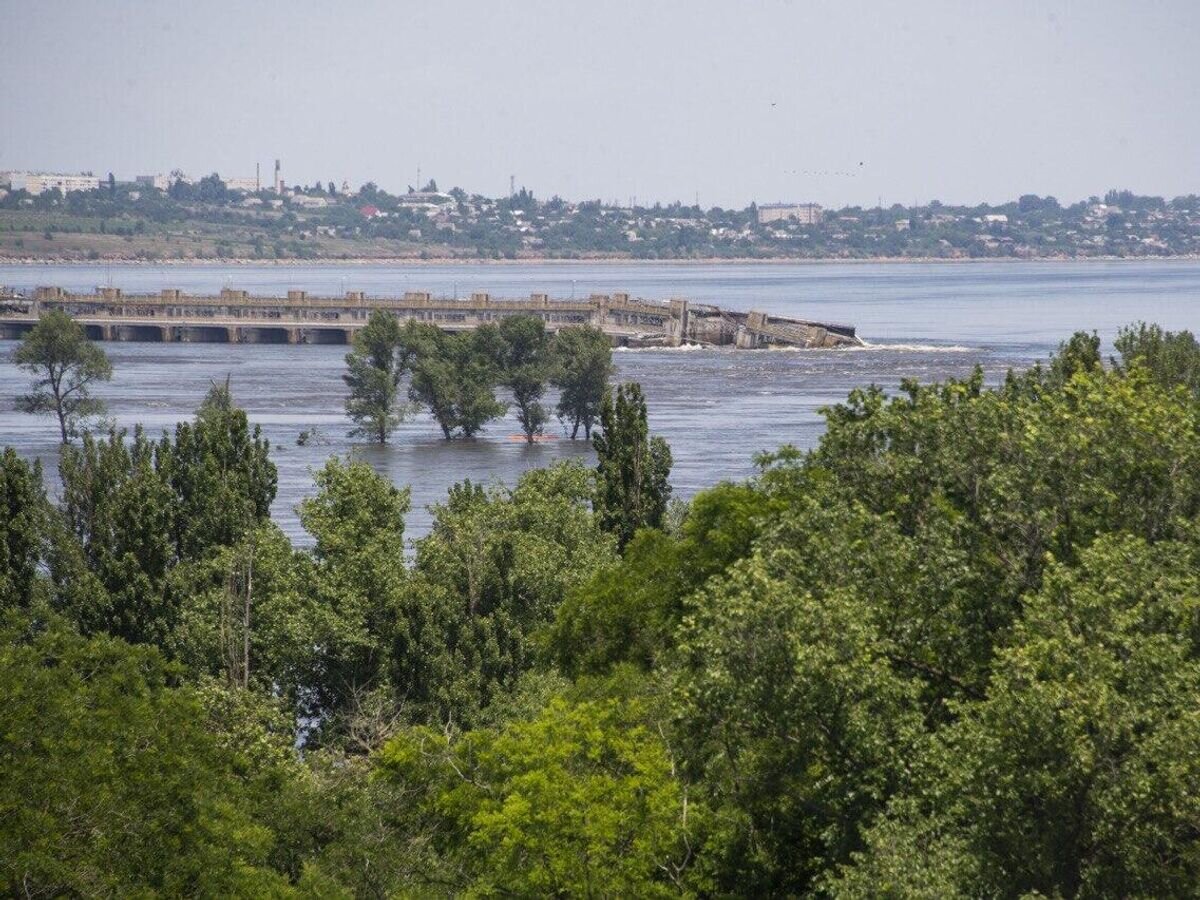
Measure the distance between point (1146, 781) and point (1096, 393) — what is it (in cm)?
870

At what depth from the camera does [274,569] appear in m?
33.8

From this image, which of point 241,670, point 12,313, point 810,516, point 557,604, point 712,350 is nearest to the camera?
point 810,516

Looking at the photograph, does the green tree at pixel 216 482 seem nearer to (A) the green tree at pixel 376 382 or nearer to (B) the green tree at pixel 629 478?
(B) the green tree at pixel 629 478

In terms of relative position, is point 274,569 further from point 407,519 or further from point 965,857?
point 407,519

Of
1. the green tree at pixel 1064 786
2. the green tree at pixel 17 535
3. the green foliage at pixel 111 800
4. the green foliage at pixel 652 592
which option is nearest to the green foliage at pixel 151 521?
the green tree at pixel 17 535

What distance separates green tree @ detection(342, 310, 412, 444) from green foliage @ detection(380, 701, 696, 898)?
6039 centimetres

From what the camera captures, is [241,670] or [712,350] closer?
[241,670]

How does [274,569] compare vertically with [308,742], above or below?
above

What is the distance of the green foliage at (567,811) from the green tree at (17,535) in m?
14.3

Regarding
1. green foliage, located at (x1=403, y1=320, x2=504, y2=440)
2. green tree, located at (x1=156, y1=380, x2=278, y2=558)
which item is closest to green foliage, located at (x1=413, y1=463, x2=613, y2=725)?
green tree, located at (x1=156, y1=380, x2=278, y2=558)

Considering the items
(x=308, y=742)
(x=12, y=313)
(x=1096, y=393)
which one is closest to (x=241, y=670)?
(x=308, y=742)

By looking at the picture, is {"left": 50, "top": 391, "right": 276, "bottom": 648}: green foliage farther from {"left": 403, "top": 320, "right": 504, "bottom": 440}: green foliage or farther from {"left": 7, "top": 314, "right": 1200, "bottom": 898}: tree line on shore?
{"left": 403, "top": 320, "right": 504, "bottom": 440}: green foliage

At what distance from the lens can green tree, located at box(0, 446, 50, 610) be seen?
35.1m

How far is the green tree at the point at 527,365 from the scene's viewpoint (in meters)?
86.8
